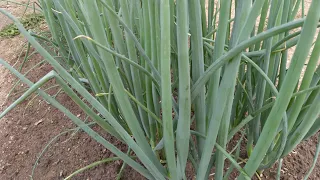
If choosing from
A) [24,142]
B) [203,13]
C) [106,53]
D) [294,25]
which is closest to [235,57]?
[294,25]

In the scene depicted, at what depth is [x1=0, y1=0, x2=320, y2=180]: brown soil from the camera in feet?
3.49

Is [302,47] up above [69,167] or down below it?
above

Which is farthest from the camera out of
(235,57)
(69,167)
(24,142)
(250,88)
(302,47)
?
(24,142)

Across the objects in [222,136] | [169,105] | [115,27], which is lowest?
[222,136]

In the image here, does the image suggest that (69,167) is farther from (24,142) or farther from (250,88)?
(250,88)

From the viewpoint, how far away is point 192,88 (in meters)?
0.66

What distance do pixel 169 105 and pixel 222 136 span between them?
0.51 feet

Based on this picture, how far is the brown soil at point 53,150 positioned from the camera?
3.49 feet

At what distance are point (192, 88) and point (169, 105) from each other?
0.24 ft

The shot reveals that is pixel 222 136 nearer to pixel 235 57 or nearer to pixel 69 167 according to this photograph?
pixel 235 57

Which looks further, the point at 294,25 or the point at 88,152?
the point at 88,152

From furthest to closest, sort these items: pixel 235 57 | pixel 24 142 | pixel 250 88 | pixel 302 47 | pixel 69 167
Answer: pixel 24 142 → pixel 69 167 → pixel 250 88 → pixel 235 57 → pixel 302 47

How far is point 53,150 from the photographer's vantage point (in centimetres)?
123

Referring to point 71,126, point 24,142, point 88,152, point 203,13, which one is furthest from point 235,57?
Answer: point 24,142
